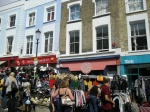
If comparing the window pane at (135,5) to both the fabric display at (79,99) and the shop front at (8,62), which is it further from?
the shop front at (8,62)

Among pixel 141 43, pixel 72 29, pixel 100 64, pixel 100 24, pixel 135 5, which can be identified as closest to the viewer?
pixel 141 43

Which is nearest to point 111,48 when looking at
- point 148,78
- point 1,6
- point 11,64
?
point 148,78

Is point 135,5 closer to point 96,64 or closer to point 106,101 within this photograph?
point 96,64

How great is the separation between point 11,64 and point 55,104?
16515 mm

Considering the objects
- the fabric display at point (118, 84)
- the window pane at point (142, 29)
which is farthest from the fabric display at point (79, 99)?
the window pane at point (142, 29)

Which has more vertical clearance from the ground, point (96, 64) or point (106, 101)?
point (96, 64)

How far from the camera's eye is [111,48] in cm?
1469

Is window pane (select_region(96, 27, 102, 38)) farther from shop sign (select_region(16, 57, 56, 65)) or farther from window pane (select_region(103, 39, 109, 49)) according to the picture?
shop sign (select_region(16, 57, 56, 65))

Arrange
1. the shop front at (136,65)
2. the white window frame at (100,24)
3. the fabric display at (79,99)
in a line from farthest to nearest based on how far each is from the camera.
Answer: the white window frame at (100,24) < the shop front at (136,65) < the fabric display at (79,99)

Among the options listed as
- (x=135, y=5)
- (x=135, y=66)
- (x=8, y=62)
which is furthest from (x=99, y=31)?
(x=8, y=62)

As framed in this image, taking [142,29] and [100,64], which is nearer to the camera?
[142,29]

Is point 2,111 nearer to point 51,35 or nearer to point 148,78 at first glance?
point 148,78

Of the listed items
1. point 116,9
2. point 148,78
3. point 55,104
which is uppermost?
point 116,9

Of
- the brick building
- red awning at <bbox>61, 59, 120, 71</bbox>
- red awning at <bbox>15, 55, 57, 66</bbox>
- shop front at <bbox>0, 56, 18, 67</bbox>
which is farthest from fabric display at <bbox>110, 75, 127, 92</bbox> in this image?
shop front at <bbox>0, 56, 18, 67</bbox>
